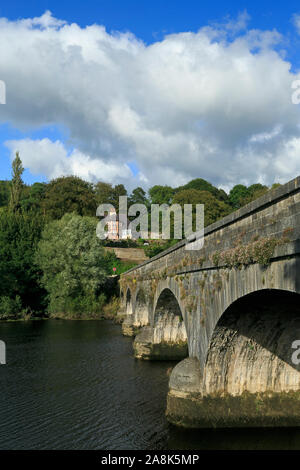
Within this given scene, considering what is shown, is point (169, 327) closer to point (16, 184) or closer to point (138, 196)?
point (16, 184)

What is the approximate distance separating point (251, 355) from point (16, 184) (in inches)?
2086

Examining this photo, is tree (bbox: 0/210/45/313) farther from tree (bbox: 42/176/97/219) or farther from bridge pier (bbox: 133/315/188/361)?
bridge pier (bbox: 133/315/188/361)

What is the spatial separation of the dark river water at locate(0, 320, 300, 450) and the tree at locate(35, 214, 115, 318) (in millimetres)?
15647

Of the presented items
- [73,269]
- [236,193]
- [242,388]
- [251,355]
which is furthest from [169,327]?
[236,193]

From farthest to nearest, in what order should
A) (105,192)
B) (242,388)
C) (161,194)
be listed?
1. (161,194)
2. (105,192)
3. (242,388)

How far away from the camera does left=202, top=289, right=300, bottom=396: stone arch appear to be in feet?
31.5

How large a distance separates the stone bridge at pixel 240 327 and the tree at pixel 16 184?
47.6 metres

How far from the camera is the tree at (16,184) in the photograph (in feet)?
186

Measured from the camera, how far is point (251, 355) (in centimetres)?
1048

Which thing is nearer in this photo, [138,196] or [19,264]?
[19,264]

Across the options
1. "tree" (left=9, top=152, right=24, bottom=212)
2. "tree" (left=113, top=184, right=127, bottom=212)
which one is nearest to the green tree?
"tree" (left=113, top=184, right=127, bottom=212)

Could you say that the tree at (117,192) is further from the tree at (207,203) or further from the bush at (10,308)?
the bush at (10,308)

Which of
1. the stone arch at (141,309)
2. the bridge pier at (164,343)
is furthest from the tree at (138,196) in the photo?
the bridge pier at (164,343)
